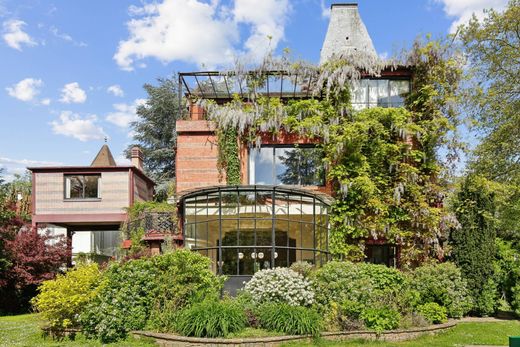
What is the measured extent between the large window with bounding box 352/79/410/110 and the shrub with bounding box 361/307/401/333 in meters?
10.1

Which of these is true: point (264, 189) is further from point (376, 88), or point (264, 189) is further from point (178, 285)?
point (376, 88)

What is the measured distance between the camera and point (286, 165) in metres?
19.7

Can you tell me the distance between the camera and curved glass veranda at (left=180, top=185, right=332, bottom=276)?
637 inches

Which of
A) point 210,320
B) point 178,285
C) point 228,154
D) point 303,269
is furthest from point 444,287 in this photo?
point 228,154

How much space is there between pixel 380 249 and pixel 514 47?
10.6 meters

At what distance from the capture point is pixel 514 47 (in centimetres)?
2070

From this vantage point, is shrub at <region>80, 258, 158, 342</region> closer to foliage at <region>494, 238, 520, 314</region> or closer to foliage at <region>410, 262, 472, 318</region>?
foliage at <region>410, 262, 472, 318</region>

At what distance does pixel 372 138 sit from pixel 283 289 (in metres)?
8.76

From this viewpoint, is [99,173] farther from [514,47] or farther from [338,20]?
A: [514,47]

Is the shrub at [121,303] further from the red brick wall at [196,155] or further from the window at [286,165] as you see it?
the window at [286,165]

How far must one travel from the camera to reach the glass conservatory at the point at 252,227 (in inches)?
637

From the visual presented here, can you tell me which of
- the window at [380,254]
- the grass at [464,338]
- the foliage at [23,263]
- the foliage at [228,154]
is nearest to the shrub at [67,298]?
the grass at [464,338]

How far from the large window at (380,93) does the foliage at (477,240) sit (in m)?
4.90

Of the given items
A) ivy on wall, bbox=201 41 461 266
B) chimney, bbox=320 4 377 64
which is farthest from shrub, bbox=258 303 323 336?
chimney, bbox=320 4 377 64
